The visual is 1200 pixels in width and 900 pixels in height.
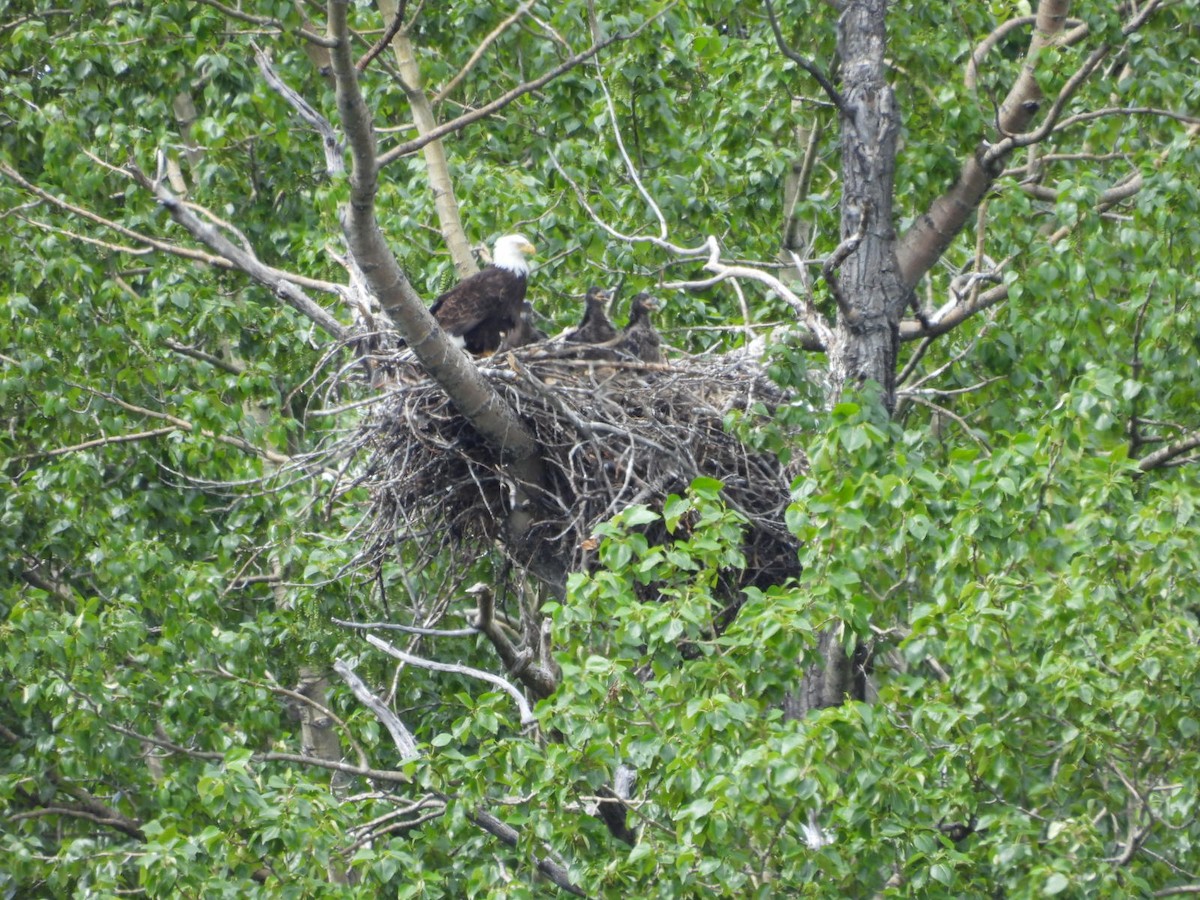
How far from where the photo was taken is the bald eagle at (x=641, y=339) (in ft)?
25.4

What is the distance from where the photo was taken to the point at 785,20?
826 centimetres

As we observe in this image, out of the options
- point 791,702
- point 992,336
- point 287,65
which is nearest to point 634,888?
point 791,702

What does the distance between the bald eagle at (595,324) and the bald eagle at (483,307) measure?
0.34 m

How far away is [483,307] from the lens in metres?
7.96

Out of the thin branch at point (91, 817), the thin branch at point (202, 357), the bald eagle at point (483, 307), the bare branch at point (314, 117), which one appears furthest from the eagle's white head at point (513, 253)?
the thin branch at point (91, 817)

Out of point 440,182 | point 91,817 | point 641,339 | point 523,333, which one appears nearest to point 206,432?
point 440,182

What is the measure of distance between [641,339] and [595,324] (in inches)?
13.0

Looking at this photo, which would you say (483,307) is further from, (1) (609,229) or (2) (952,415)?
(2) (952,415)

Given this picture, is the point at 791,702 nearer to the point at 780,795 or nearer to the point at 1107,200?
the point at 780,795

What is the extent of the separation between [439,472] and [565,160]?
3.29 metres

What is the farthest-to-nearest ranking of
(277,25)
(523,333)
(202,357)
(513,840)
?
(202,357), (523,333), (513,840), (277,25)

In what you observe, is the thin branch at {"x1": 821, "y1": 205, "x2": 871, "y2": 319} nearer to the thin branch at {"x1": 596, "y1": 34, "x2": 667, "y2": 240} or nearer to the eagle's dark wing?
the thin branch at {"x1": 596, "y1": 34, "x2": 667, "y2": 240}

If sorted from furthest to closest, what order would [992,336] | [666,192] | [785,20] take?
[666,192] < [785,20] < [992,336]

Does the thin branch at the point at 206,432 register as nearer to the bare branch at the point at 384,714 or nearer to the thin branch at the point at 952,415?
the bare branch at the point at 384,714
